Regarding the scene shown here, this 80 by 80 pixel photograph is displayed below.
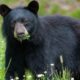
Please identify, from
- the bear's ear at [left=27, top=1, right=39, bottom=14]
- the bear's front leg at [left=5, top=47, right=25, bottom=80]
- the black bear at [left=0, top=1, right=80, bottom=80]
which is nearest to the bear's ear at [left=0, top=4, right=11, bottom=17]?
the black bear at [left=0, top=1, right=80, bottom=80]

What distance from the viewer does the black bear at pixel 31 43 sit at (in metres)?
10.6

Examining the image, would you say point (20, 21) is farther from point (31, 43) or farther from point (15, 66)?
point (15, 66)

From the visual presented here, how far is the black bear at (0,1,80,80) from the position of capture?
1055 cm

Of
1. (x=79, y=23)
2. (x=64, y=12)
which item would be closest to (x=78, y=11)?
(x=64, y=12)

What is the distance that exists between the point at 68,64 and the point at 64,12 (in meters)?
15.2

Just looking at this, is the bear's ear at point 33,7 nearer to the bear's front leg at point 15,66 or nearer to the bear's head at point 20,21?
the bear's head at point 20,21

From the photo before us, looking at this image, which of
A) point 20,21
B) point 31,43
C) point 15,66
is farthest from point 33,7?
point 15,66

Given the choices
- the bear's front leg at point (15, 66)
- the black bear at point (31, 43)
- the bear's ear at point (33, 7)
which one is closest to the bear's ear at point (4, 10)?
the black bear at point (31, 43)

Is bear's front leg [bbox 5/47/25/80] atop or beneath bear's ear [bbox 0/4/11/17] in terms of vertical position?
beneath

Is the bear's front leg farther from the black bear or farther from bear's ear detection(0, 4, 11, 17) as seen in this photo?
bear's ear detection(0, 4, 11, 17)

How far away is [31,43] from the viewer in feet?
35.2

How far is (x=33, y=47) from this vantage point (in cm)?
1078

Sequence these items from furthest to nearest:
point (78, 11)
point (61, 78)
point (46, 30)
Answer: point (78, 11) < point (46, 30) < point (61, 78)

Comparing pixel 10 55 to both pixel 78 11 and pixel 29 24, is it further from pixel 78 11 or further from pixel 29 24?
pixel 78 11
